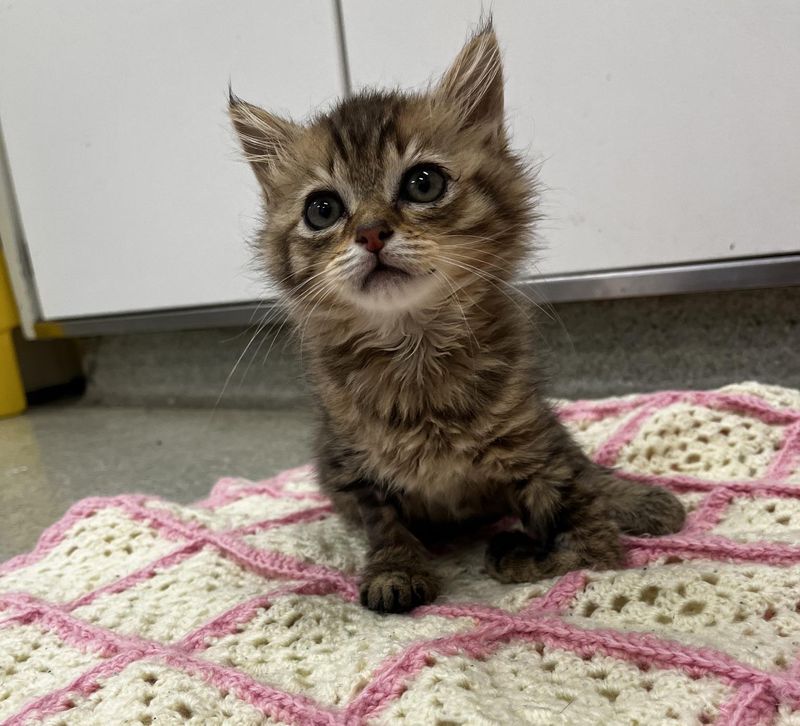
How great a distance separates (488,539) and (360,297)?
16.4 inches

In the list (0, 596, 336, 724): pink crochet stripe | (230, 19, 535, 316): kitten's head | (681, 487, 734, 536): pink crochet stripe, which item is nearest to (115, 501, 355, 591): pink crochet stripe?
(0, 596, 336, 724): pink crochet stripe

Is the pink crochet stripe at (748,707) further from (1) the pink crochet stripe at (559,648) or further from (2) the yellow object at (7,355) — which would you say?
(2) the yellow object at (7,355)

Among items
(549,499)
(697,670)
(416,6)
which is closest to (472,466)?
(549,499)

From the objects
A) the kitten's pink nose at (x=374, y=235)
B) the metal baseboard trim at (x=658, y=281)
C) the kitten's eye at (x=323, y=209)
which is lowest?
the metal baseboard trim at (x=658, y=281)

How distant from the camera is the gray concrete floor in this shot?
4.77 feet

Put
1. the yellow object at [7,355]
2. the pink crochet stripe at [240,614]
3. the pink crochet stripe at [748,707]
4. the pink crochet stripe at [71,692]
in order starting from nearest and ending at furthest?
the pink crochet stripe at [748,707] < the pink crochet stripe at [71,692] < the pink crochet stripe at [240,614] < the yellow object at [7,355]

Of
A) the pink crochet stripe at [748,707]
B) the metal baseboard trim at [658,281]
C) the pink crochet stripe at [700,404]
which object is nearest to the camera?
the pink crochet stripe at [748,707]

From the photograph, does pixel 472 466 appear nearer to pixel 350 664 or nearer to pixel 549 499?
pixel 549 499

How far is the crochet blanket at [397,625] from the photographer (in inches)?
23.1

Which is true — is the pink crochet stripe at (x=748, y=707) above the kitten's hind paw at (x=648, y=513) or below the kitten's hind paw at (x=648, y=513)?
above

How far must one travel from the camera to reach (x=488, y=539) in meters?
1.00

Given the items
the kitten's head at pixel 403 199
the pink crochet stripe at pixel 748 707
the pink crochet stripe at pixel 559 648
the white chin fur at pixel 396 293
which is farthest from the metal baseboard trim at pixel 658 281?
the pink crochet stripe at pixel 748 707

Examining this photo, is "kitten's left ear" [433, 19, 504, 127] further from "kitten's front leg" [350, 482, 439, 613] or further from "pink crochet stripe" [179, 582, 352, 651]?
"pink crochet stripe" [179, 582, 352, 651]

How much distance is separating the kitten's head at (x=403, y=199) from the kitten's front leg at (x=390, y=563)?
266mm
